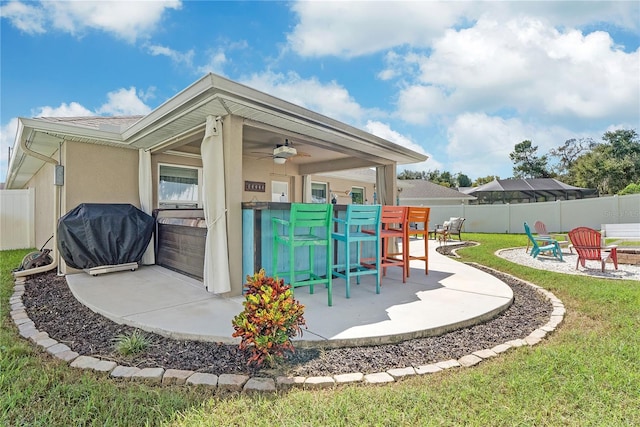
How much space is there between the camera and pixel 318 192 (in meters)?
11.4

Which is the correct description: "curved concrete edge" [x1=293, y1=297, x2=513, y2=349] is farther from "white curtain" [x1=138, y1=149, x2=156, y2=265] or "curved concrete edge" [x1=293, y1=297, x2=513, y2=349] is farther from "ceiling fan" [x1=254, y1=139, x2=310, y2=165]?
"white curtain" [x1=138, y1=149, x2=156, y2=265]

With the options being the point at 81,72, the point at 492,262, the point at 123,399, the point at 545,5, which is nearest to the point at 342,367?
the point at 123,399

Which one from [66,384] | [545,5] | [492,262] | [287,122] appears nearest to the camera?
[66,384]

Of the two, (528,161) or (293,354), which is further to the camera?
(528,161)

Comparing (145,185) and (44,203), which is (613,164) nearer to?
(145,185)

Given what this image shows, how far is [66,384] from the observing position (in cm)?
210

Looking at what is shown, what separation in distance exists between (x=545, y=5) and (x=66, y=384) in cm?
868

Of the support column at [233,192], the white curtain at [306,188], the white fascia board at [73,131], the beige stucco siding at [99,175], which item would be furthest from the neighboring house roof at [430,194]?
the support column at [233,192]

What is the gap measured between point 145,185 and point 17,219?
745 centimetres

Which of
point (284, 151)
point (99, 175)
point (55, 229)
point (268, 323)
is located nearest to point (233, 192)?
point (268, 323)

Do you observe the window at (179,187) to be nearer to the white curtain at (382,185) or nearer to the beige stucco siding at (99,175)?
the beige stucco siding at (99,175)

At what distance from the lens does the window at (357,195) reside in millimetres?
12973

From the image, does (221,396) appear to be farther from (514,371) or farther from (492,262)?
(492,262)

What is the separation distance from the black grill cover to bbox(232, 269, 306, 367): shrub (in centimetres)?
433
